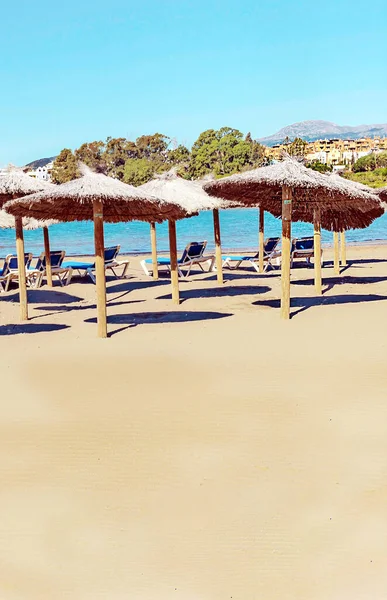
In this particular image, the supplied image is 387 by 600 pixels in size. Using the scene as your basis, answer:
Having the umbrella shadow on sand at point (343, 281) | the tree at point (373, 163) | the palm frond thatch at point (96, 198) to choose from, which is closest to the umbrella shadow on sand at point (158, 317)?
the palm frond thatch at point (96, 198)

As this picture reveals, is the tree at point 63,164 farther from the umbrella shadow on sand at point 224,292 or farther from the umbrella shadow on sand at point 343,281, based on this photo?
the umbrella shadow on sand at point 224,292

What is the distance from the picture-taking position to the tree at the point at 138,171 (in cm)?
9512

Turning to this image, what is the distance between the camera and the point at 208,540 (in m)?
3.35

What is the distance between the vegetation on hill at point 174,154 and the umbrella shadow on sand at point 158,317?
91.0 meters

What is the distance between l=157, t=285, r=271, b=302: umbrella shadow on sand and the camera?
11043mm

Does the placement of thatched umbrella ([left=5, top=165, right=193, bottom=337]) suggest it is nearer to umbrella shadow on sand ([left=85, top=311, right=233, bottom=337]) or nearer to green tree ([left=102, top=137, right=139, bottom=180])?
umbrella shadow on sand ([left=85, top=311, right=233, bottom=337])

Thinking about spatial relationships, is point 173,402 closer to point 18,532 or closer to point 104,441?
point 104,441

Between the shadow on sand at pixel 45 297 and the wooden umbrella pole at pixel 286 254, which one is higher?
the wooden umbrella pole at pixel 286 254

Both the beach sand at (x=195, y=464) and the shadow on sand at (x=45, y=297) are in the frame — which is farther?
the shadow on sand at (x=45, y=297)

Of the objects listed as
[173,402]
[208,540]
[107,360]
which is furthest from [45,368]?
[208,540]

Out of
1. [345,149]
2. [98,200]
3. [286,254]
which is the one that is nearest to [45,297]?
[98,200]

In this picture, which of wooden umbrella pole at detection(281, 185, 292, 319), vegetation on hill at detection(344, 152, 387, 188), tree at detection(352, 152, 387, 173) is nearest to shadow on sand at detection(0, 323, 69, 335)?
wooden umbrella pole at detection(281, 185, 292, 319)

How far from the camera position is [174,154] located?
336ft

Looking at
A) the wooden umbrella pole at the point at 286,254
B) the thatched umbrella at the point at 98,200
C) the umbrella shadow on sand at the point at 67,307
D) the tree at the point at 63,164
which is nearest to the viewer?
the thatched umbrella at the point at 98,200
